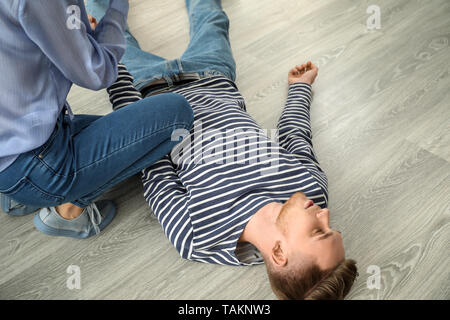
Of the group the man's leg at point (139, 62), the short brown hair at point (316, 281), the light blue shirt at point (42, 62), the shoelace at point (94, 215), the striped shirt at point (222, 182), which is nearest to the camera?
the light blue shirt at point (42, 62)

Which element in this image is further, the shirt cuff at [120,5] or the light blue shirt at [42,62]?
the shirt cuff at [120,5]

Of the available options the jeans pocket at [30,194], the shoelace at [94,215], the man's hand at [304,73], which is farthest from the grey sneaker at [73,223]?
the man's hand at [304,73]

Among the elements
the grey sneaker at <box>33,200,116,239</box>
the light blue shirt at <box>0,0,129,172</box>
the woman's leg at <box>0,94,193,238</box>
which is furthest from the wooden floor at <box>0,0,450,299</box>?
the light blue shirt at <box>0,0,129,172</box>

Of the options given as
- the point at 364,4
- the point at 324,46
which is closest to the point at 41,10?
the point at 324,46

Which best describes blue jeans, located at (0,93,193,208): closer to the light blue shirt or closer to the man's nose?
the light blue shirt

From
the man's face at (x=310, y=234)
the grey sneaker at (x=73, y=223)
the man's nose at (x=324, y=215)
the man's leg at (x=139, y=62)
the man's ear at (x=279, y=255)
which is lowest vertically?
the grey sneaker at (x=73, y=223)

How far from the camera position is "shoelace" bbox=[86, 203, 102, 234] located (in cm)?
106

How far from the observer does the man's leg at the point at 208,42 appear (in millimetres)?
1247

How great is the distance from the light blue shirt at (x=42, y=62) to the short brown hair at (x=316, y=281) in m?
0.60

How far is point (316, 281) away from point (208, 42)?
910mm

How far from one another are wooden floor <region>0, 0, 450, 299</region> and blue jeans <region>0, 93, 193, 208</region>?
0.66ft

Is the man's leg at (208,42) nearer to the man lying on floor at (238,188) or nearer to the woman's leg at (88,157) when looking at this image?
the man lying on floor at (238,188)

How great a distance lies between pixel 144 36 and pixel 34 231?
0.89m

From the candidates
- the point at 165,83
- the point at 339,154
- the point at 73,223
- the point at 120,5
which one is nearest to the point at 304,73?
the point at 339,154
